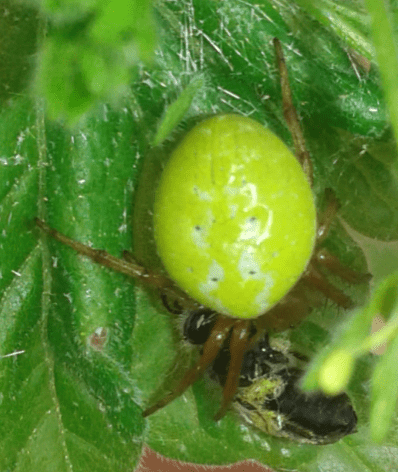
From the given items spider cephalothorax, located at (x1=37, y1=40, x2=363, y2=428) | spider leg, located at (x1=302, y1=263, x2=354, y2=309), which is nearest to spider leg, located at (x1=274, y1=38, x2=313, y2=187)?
spider cephalothorax, located at (x1=37, y1=40, x2=363, y2=428)

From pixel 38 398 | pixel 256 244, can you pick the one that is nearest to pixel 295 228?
pixel 256 244

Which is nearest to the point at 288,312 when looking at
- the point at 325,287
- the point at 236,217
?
the point at 325,287

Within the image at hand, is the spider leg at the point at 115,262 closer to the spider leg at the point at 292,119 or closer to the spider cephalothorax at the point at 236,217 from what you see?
the spider cephalothorax at the point at 236,217

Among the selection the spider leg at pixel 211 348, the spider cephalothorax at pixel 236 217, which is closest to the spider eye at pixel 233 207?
the spider cephalothorax at pixel 236 217

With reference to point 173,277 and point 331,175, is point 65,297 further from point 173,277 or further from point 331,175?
point 331,175

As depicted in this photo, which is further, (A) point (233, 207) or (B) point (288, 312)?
(B) point (288, 312)

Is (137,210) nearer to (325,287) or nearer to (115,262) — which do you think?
(115,262)
